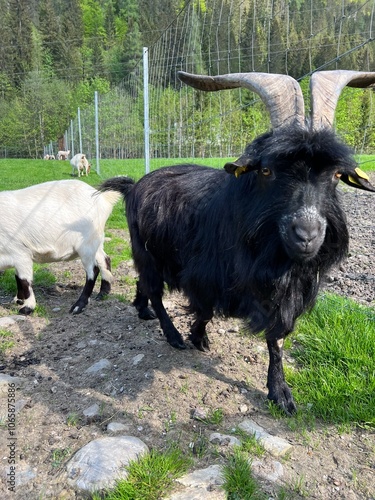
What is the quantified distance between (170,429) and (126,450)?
1.12 ft

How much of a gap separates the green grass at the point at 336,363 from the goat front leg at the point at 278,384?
11 centimetres

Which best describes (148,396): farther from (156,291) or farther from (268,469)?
(156,291)

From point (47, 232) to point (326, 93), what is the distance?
10.1ft

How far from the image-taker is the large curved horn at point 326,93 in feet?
7.95

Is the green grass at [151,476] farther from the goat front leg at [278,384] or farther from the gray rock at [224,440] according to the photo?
the goat front leg at [278,384]

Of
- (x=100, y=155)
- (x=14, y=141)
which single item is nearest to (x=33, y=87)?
(x=14, y=141)

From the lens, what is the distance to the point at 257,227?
2.23m

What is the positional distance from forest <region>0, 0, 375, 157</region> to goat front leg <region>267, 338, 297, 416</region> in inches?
75.0

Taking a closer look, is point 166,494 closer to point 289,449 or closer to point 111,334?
point 289,449

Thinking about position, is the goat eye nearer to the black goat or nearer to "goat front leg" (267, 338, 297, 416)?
the black goat

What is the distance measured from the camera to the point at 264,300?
252 centimetres

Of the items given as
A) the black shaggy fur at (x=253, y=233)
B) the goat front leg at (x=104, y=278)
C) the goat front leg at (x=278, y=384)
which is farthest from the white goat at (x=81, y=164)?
the goat front leg at (x=278, y=384)

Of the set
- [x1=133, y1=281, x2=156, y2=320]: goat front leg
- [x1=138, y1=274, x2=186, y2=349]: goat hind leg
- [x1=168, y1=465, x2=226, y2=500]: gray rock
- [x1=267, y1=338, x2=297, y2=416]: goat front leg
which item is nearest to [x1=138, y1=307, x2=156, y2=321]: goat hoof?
[x1=133, y1=281, x2=156, y2=320]: goat front leg

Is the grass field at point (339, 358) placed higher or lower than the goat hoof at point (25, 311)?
higher
